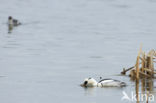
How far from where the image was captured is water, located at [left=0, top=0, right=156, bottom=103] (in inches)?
803

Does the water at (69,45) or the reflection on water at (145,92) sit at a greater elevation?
the water at (69,45)

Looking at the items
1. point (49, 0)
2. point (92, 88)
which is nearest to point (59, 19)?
point (49, 0)

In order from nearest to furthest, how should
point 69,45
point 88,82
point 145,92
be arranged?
point 145,92
point 88,82
point 69,45

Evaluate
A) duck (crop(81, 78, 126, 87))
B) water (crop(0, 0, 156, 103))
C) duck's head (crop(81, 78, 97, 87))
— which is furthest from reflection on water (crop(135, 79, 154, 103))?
duck's head (crop(81, 78, 97, 87))

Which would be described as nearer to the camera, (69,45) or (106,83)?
(106,83)

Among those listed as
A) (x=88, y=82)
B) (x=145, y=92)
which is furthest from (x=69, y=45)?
(x=145, y=92)

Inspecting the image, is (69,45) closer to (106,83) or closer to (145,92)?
(106,83)

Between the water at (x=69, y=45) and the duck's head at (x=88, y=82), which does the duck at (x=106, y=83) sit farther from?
the water at (x=69, y=45)

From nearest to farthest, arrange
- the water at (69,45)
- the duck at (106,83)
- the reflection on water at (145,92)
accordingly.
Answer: the reflection on water at (145,92) → the water at (69,45) → the duck at (106,83)

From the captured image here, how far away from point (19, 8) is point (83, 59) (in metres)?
20.2

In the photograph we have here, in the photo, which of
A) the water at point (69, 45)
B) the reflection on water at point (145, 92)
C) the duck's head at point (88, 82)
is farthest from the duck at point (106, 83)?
the reflection on water at point (145, 92)

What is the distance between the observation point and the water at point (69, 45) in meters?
20.4

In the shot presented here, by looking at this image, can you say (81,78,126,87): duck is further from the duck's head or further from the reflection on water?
the reflection on water

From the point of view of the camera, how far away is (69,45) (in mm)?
30438
